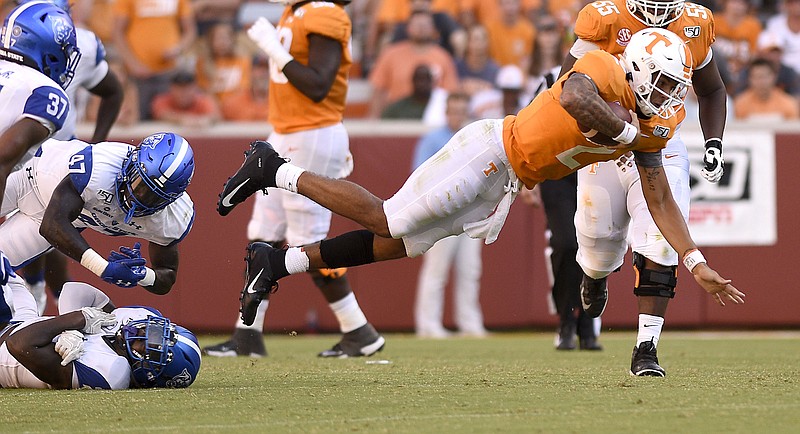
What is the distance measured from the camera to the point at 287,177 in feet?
18.3

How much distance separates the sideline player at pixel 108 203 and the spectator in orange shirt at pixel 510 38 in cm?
660

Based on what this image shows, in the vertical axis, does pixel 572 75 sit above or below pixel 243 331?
above

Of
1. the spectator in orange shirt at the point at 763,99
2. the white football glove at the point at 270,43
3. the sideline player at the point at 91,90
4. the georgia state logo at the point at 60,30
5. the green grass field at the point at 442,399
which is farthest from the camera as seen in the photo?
the spectator in orange shirt at the point at 763,99

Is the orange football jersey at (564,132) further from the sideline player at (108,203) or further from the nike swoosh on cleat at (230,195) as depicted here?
the sideline player at (108,203)

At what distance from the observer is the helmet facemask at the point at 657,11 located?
18.7 feet

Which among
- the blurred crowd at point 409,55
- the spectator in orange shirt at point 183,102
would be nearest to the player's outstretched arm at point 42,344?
the blurred crowd at point 409,55

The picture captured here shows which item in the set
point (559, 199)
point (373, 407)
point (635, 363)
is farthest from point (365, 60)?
point (373, 407)

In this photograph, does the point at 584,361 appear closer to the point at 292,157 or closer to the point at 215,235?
the point at 292,157

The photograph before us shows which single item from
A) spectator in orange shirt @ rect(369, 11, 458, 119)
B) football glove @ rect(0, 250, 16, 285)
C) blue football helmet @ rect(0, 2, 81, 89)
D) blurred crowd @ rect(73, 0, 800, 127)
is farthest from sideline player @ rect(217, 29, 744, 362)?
spectator in orange shirt @ rect(369, 11, 458, 119)

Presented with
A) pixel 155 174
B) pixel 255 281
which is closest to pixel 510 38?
pixel 255 281

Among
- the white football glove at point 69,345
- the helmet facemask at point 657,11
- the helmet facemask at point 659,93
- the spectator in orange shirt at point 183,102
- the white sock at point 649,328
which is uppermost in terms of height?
the spectator in orange shirt at point 183,102

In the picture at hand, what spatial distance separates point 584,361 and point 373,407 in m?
2.52

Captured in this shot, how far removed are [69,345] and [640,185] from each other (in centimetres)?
267

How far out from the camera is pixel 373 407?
4.46 meters
